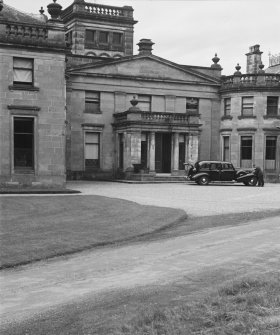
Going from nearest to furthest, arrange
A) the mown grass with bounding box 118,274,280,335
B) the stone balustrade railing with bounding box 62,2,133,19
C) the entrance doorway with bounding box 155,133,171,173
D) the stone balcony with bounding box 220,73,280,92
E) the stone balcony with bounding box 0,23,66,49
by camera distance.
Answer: the mown grass with bounding box 118,274,280,335 → the stone balcony with bounding box 0,23,66,49 → the entrance doorway with bounding box 155,133,171,173 → the stone balcony with bounding box 220,73,280,92 → the stone balustrade railing with bounding box 62,2,133,19

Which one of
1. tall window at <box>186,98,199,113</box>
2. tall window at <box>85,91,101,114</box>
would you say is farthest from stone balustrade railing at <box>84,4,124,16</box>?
tall window at <box>186,98,199,113</box>

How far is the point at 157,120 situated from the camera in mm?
40000

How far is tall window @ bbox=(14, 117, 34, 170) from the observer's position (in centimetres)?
2795

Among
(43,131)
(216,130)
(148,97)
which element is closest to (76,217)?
(43,131)

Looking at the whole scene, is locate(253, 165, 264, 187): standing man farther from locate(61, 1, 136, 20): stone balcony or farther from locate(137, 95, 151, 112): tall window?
locate(61, 1, 136, 20): stone balcony

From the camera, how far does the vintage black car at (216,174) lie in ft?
116

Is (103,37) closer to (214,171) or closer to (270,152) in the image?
(270,152)

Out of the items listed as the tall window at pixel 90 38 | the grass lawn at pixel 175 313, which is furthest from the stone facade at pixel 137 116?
the grass lawn at pixel 175 313

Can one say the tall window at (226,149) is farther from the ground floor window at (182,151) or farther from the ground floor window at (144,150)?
the ground floor window at (144,150)

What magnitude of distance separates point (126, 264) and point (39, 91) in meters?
20.5

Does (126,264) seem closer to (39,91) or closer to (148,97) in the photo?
(39,91)

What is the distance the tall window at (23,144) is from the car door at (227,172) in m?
15.1

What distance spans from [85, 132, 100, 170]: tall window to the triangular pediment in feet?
17.6

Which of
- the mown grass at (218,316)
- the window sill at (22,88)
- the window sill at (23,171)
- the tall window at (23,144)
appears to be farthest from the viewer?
the tall window at (23,144)
